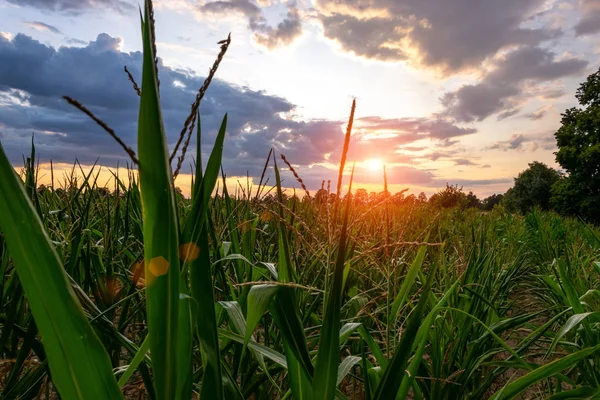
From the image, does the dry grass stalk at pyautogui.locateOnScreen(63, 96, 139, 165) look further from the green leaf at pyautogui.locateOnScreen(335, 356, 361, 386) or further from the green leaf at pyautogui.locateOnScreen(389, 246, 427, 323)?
the green leaf at pyautogui.locateOnScreen(389, 246, 427, 323)

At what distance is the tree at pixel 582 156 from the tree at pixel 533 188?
1002cm

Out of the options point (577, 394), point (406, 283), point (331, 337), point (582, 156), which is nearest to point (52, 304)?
point (331, 337)

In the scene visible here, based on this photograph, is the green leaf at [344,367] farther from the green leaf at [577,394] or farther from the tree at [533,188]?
the tree at [533,188]

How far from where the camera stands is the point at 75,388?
2.03ft

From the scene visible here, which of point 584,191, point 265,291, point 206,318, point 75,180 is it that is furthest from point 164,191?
point 584,191

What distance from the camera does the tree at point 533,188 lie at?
42625 mm

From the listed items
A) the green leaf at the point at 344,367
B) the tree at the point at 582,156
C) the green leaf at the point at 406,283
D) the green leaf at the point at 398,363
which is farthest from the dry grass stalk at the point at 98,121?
the tree at the point at 582,156

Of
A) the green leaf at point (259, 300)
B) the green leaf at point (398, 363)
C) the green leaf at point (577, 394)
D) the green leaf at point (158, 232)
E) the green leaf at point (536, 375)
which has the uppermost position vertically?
the green leaf at point (158, 232)

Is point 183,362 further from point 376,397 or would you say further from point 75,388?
point 376,397

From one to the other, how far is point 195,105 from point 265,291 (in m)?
0.46

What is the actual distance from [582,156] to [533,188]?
17503 mm

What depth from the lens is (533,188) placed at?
140 ft

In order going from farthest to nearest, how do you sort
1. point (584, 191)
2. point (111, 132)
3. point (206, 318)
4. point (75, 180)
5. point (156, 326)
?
point (584, 191) → point (75, 180) → point (206, 318) → point (156, 326) → point (111, 132)

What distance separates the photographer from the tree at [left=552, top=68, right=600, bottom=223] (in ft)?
85.9
